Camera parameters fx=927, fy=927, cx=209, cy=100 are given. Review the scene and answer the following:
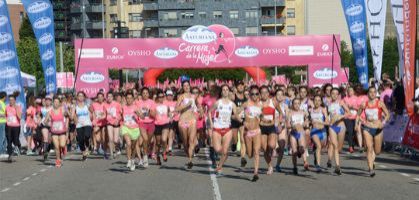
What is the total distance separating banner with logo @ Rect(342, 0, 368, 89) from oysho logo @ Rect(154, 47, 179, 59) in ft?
31.3

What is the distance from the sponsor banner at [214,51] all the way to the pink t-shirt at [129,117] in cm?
1709

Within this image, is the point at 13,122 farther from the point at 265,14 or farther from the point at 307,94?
the point at 265,14

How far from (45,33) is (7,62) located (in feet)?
9.62

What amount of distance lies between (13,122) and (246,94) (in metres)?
6.36

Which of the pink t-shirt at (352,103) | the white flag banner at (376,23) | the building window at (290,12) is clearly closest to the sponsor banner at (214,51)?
the white flag banner at (376,23)

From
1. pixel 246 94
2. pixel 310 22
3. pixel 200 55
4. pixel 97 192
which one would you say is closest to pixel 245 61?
pixel 200 55

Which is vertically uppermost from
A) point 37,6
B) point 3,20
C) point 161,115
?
point 37,6

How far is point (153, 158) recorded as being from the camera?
23.4 meters

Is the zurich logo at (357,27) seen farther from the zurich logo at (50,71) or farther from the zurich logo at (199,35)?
the zurich logo at (50,71)

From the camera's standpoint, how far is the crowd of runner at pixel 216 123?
59.2ft

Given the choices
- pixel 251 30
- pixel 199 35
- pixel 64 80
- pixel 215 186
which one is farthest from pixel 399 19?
pixel 251 30

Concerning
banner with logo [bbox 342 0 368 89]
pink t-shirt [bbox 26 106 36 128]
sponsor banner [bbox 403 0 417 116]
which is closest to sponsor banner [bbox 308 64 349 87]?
banner with logo [bbox 342 0 368 89]

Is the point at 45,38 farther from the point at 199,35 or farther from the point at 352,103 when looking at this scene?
the point at 352,103

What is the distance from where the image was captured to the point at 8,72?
27.6 m
